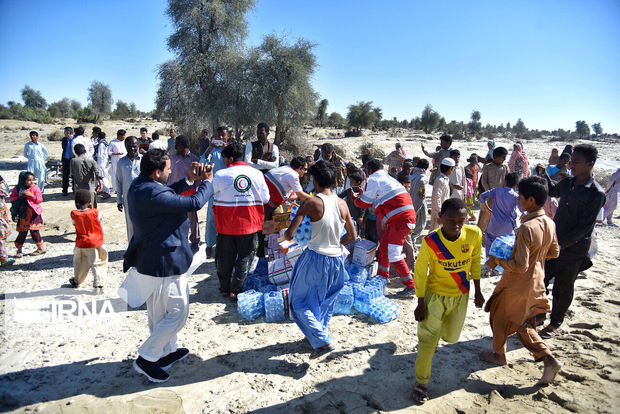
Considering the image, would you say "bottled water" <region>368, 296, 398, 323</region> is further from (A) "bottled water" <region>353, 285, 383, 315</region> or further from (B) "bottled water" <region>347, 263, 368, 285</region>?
(B) "bottled water" <region>347, 263, 368, 285</region>

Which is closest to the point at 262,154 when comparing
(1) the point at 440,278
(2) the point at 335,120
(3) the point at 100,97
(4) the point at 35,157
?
(1) the point at 440,278

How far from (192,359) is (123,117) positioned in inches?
2195

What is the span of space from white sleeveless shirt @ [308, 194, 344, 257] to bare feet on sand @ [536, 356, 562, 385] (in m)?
2.10

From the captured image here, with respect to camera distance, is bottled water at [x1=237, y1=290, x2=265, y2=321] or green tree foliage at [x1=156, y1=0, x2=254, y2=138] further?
green tree foliage at [x1=156, y1=0, x2=254, y2=138]

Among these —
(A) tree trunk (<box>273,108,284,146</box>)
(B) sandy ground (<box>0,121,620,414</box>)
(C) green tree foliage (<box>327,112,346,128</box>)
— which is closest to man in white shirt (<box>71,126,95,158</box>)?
(B) sandy ground (<box>0,121,620,414</box>)

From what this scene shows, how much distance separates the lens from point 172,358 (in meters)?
3.51

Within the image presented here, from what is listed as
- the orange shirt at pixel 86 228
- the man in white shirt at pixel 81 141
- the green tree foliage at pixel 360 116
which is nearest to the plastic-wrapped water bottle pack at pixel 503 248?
the orange shirt at pixel 86 228

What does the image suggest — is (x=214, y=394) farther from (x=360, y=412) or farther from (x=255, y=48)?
(x=255, y=48)

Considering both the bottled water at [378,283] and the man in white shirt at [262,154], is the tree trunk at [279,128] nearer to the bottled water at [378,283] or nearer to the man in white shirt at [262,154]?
the man in white shirt at [262,154]

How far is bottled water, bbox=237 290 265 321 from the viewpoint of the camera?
4.36 m

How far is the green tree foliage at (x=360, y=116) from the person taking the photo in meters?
36.6

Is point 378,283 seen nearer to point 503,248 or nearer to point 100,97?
point 503,248

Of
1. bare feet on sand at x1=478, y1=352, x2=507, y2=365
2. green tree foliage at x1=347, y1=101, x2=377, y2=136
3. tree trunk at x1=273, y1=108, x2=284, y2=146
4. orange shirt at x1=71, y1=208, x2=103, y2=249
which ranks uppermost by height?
green tree foliage at x1=347, y1=101, x2=377, y2=136

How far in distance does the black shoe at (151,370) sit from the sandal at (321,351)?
1.41 m
